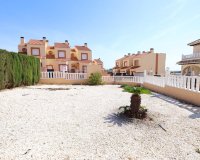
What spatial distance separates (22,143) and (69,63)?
87.9 feet

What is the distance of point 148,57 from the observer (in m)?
32.8

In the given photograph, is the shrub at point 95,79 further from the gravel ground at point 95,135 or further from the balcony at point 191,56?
the balcony at point 191,56

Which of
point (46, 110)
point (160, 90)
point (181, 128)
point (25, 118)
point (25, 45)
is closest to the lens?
point (181, 128)

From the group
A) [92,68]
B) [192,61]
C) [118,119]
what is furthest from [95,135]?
[192,61]

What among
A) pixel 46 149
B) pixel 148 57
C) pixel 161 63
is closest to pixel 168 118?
pixel 46 149

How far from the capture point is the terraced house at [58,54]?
26.9 metres

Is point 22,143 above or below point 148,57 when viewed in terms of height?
below

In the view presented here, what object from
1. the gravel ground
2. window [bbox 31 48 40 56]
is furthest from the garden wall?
window [bbox 31 48 40 56]

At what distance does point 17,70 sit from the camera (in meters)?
11.7

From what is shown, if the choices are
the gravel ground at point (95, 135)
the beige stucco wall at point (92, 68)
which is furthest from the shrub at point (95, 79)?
the gravel ground at point (95, 135)

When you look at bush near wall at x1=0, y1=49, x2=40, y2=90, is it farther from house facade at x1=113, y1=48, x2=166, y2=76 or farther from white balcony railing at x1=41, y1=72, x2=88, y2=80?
house facade at x1=113, y1=48, x2=166, y2=76

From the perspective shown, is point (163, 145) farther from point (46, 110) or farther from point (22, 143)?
point (46, 110)

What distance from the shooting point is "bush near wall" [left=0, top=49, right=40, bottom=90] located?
10.1m

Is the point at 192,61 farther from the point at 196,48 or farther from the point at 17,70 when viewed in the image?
the point at 17,70
